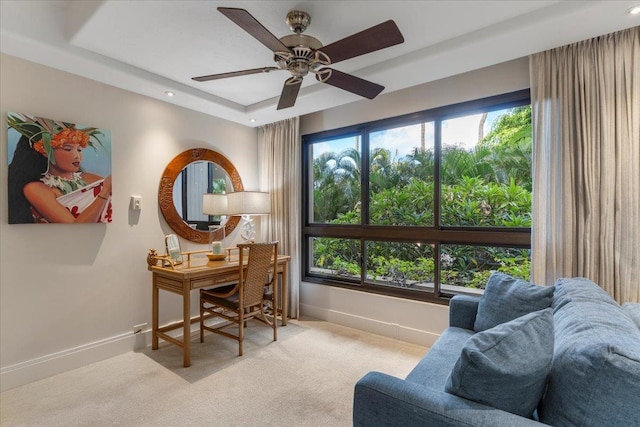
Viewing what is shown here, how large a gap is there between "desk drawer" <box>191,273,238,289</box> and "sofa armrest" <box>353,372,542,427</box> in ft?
6.47

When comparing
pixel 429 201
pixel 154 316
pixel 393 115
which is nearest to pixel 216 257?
pixel 154 316

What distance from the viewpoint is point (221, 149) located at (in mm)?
3791

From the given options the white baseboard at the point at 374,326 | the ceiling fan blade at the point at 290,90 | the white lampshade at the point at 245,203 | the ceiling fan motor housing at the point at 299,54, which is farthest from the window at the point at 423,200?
the ceiling fan motor housing at the point at 299,54

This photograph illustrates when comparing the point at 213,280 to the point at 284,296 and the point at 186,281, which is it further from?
the point at 284,296

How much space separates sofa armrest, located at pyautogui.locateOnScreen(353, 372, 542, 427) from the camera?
1.00 m

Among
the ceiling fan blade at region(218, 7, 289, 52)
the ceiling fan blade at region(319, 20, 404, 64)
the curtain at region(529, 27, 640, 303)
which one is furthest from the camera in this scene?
the curtain at region(529, 27, 640, 303)

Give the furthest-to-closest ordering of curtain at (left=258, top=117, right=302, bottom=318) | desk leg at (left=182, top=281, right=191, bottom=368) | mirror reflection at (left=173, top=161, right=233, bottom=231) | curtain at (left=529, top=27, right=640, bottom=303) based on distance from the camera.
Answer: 1. curtain at (left=258, top=117, right=302, bottom=318)
2. mirror reflection at (left=173, top=161, right=233, bottom=231)
3. desk leg at (left=182, top=281, right=191, bottom=368)
4. curtain at (left=529, top=27, right=640, bottom=303)

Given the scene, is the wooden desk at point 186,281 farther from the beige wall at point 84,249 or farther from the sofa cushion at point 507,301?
the sofa cushion at point 507,301

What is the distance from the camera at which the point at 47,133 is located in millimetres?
2443

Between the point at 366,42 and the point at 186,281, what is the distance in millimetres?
2257

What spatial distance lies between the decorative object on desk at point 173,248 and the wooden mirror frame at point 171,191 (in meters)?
0.22

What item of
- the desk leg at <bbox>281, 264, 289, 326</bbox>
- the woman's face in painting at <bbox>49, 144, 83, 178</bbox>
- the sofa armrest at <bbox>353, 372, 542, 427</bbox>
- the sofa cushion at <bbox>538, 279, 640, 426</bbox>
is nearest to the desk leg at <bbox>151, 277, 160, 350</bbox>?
the woman's face in painting at <bbox>49, 144, 83, 178</bbox>

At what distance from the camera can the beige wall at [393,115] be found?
2723mm

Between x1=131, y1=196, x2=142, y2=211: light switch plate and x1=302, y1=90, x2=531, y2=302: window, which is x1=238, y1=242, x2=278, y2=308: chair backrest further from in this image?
x1=131, y1=196, x2=142, y2=211: light switch plate
